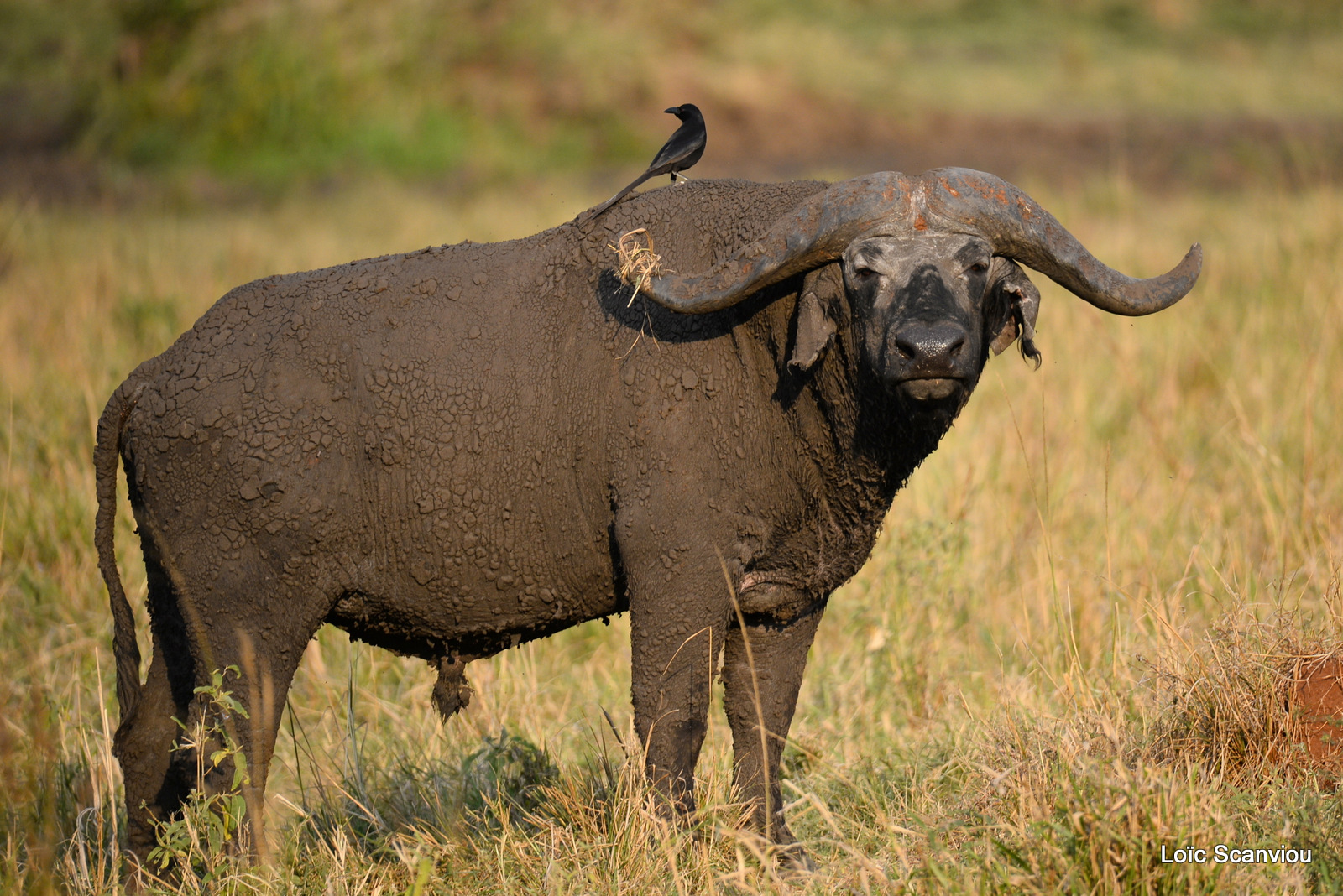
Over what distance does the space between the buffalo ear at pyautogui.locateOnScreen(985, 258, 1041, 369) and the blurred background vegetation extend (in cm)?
1232

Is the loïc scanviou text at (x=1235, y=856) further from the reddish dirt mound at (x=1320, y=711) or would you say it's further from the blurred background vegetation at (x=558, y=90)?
the blurred background vegetation at (x=558, y=90)

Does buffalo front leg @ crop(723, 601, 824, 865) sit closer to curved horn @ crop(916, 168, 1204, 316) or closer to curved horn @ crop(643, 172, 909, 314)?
curved horn @ crop(643, 172, 909, 314)

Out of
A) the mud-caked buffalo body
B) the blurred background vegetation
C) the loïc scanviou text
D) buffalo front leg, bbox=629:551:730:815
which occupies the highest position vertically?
the blurred background vegetation

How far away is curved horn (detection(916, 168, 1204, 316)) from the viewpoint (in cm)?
334

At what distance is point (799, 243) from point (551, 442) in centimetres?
88

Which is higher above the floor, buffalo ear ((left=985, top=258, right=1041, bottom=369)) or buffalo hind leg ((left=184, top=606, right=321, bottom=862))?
buffalo ear ((left=985, top=258, right=1041, bottom=369))

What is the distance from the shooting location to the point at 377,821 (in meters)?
3.88

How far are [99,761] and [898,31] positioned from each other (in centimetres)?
2451

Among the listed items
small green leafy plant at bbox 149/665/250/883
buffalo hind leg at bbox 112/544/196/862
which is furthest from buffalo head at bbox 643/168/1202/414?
buffalo hind leg at bbox 112/544/196/862

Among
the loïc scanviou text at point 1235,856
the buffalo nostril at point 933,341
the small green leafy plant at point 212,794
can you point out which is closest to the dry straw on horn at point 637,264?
the buffalo nostril at point 933,341

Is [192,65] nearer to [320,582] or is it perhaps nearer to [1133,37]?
[320,582]

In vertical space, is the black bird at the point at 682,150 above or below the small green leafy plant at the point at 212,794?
above

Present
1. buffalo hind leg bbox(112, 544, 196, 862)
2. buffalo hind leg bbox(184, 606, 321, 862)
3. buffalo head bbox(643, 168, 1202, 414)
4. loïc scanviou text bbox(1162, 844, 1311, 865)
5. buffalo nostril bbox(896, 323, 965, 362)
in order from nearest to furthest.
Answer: loïc scanviou text bbox(1162, 844, 1311, 865) → buffalo nostril bbox(896, 323, 965, 362) → buffalo head bbox(643, 168, 1202, 414) → buffalo hind leg bbox(184, 606, 321, 862) → buffalo hind leg bbox(112, 544, 196, 862)

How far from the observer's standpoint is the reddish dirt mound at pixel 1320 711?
351 centimetres
